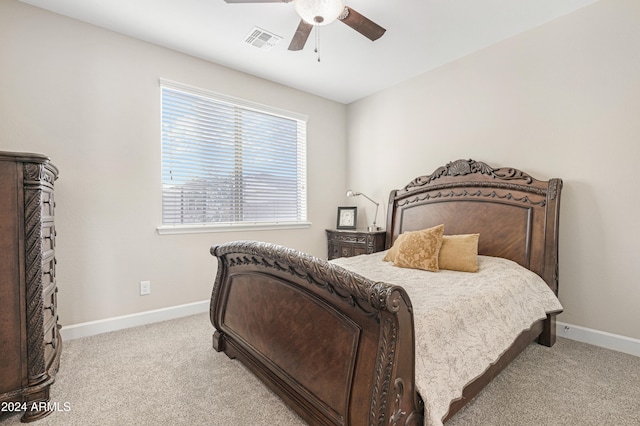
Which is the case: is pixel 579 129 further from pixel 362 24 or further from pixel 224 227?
pixel 224 227

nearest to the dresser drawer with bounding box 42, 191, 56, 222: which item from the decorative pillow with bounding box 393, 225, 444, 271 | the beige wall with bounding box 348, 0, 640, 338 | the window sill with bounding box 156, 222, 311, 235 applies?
the window sill with bounding box 156, 222, 311, 235

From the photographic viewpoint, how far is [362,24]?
6.95ft

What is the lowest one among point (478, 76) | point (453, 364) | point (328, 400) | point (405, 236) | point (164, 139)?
point (328, 400)

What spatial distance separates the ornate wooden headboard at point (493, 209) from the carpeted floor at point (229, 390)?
2.20 feet

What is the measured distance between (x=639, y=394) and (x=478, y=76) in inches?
111

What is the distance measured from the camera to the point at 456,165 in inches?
124

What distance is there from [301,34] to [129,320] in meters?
2.93

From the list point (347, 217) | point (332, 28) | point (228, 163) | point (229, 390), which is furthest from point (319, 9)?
point (347, 217)

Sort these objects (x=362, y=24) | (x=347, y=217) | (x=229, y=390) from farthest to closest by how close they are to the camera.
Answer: (x=347, y=217) → (x=362, y=24) → (x=229, y=390)

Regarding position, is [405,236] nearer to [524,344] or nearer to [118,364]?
[524,344]

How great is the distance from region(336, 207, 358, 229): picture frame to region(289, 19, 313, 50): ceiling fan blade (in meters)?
2.36

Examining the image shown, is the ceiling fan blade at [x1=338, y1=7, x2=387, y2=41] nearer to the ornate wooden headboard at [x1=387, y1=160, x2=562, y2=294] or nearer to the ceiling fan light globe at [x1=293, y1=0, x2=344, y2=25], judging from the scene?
the ceiling fan light globe at [x1=293, y1=0, x2=344, y2=25]

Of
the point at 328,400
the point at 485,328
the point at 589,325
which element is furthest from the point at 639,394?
the point at 328,400

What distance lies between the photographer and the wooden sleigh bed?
3.56 ft
